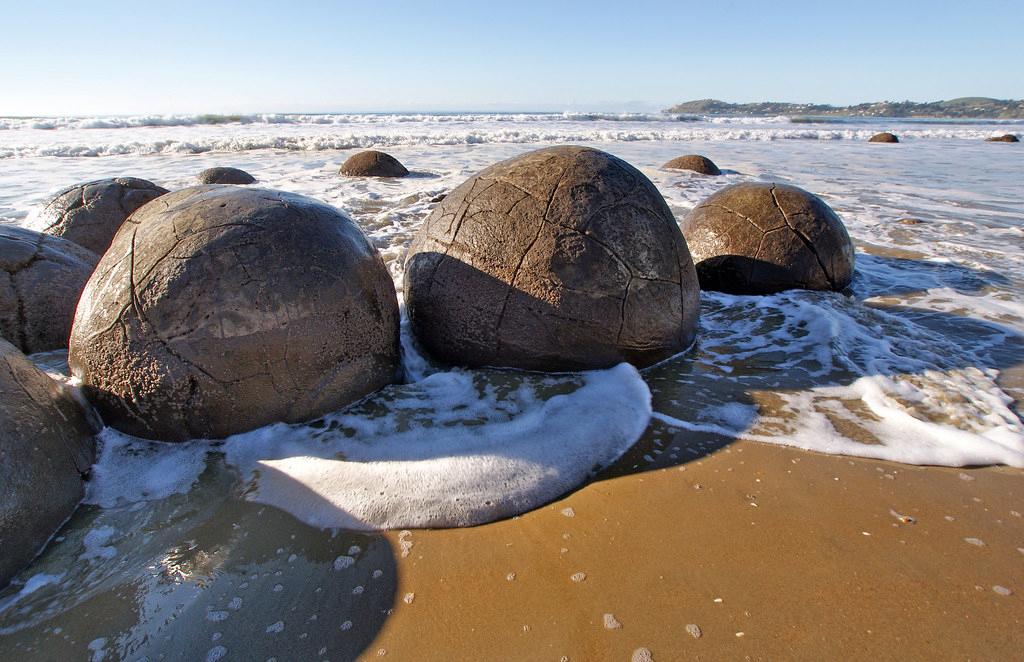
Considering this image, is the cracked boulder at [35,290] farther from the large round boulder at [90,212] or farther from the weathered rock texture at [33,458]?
the weathered rock texture at [33,458]

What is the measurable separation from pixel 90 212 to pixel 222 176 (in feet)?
21.1

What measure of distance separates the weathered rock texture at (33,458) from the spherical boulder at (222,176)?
9.07m

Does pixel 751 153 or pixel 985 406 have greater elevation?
pixel 751 153

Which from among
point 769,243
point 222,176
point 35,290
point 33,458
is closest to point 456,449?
point 33,458

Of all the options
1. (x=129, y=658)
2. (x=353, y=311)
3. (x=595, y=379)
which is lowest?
(x=129, y=658)

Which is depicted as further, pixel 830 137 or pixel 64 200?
pixel 830 137

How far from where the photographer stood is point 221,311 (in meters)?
2.51

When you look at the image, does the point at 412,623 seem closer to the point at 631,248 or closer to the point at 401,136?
the point at 631,248

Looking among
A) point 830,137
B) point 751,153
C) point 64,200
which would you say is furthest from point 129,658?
point 830,137

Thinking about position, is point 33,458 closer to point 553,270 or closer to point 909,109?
point 553,270

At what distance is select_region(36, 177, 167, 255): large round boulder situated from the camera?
4840 mm

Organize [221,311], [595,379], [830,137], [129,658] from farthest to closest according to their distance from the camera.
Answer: [830,137], [595,379], [221,311], [129,658]

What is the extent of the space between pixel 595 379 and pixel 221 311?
200 cm

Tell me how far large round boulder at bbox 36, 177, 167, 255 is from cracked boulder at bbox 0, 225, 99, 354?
118 cm
